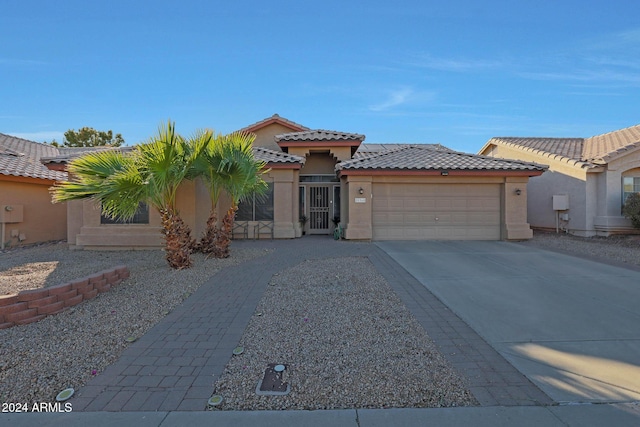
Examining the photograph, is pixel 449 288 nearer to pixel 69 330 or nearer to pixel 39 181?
pixel 69 330

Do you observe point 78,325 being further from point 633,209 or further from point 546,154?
point 546,154

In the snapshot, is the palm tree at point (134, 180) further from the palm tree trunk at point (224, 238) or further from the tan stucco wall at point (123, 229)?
the tan stucco wall at point (123, 229)

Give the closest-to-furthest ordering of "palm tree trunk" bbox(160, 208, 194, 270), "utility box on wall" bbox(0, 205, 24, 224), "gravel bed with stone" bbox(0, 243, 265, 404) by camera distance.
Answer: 1. "gravel bed with stone" bbox(0, 243, 265, 404)
2. "palm tree trunk" bbox(160, 208, 194, 270)
3. "utility box on wall" bbox(0, 205, 24, 224)

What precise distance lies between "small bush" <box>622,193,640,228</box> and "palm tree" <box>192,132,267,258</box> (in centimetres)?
1435

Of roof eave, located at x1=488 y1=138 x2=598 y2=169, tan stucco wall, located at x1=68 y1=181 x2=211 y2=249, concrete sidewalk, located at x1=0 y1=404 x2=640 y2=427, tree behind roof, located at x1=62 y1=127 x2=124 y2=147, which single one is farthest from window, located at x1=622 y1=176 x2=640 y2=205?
tree behind roof, located at x1=62 y1=127 x2=124 y2=147

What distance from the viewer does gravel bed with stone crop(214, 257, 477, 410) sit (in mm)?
3115

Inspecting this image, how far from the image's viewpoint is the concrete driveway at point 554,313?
3.49 meters

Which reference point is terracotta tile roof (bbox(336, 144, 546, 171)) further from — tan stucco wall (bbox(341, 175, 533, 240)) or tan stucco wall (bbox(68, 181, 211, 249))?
tan stucco wall (bbox(68, 181, 211, 249))

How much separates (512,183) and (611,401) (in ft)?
40.2

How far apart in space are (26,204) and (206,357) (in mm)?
14875

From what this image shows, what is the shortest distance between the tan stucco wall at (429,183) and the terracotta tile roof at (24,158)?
1277 centimetres

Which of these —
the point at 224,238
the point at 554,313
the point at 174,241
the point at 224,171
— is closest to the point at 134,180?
the point at 174,241

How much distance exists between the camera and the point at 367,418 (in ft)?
9.39

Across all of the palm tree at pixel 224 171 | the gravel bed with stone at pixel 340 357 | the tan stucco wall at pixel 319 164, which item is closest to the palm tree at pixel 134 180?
the palm tree at pixel 224 171
